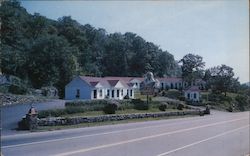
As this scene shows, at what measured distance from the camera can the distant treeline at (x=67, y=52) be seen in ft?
30.8

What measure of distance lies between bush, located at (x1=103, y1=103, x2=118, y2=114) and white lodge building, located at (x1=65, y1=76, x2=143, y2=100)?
246 cm

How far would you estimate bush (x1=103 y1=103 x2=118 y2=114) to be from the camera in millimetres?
23169

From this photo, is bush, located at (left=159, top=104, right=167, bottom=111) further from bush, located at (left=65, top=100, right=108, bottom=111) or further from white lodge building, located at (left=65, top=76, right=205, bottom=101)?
white lodge building, located at (left=65, top=76, right=205, bottom=101)

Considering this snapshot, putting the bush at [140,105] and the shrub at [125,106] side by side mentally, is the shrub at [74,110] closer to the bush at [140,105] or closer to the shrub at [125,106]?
the shrub at [125,106]

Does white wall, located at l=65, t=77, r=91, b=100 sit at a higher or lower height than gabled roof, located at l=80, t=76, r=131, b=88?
lower

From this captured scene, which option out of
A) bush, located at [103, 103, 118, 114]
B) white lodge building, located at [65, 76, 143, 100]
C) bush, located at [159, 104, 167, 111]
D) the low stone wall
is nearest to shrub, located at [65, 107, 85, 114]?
the low stone wall

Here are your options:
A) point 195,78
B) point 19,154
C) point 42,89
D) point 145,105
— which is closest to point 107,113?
point 145,105

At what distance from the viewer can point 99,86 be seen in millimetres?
16062

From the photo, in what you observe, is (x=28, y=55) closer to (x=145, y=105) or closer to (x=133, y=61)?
(x=133, y=61)

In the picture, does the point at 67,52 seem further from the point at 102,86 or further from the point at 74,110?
the point at 74,110

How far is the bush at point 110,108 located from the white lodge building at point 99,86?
8.09 ft

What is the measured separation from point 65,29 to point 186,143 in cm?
630

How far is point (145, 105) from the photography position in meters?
27.5

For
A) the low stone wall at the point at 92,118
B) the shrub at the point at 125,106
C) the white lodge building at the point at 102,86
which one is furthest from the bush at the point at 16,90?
the shrub at the point at 125,106
